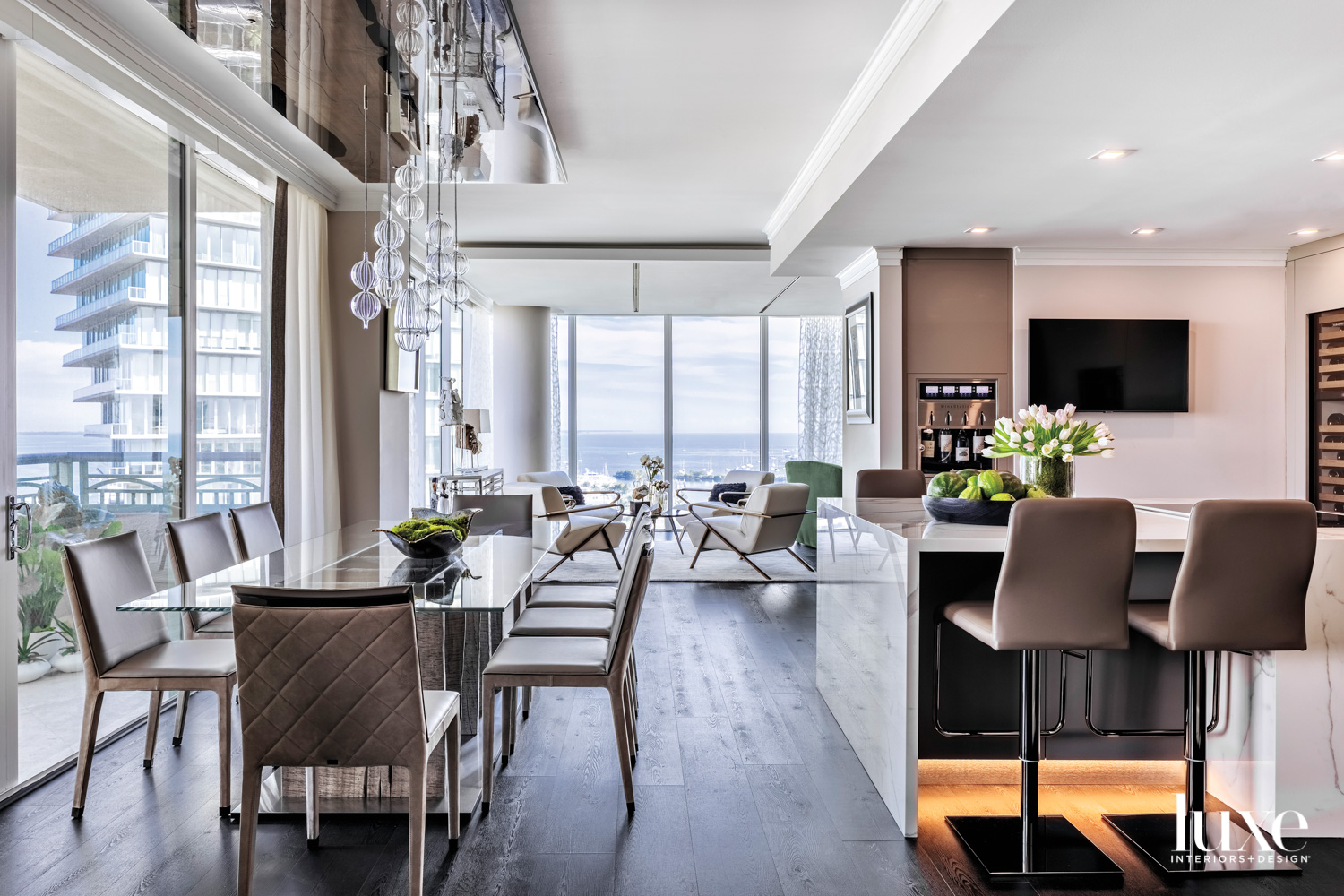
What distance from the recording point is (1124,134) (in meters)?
3.03

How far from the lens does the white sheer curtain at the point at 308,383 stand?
4.46 metres

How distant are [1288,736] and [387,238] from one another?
3.19m

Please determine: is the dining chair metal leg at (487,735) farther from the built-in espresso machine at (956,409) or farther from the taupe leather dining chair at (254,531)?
the built-in espresso machine at (956,409)

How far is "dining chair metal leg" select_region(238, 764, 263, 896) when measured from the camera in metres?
1.95

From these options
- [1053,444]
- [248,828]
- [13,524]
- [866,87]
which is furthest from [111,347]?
[1053,444]

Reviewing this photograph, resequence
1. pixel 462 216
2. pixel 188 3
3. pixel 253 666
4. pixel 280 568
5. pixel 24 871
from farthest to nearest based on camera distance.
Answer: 1. pixel 462 216
2. pixel 280 568
3. pixel 188 3
4. pixel 24 871
5. pixel 253 666

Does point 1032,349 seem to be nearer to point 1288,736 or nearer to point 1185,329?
point 1185,329

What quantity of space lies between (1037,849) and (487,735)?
5.57ft

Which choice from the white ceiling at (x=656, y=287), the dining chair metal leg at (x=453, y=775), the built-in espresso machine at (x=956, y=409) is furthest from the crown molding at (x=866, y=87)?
the dining chair metal leg at (x=453, y=775)

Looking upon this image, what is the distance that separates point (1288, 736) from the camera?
2357 mm

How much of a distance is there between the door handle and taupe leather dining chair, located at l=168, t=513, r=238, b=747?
415mm

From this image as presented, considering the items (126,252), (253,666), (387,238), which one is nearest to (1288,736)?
(253,666)

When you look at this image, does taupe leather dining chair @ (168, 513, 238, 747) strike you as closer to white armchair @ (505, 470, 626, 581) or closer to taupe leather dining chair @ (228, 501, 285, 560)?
taupe leather dining chair @ (228, 501, 285, 560)

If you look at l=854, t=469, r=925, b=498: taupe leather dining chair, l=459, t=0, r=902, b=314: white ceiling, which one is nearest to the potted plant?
l=854, t=469, r=925, b=498: taupe leather dining chair
